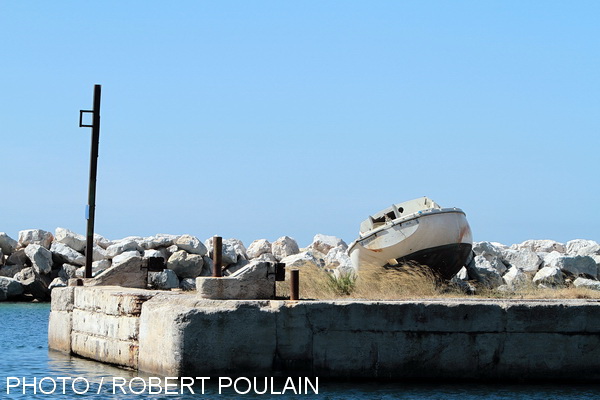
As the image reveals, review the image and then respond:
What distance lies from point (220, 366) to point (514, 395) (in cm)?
378

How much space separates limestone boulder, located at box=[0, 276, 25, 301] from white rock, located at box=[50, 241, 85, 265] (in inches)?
75.3

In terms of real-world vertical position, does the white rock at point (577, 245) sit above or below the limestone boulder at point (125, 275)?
above

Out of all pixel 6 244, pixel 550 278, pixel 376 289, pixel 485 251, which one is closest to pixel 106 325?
pixel 376 289

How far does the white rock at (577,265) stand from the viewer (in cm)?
2930

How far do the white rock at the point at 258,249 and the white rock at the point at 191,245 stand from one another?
329 cm

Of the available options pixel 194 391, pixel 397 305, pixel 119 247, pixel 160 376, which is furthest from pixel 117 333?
pixel 119 247

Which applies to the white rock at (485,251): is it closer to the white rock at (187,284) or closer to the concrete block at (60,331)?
the white rock at (187,284)

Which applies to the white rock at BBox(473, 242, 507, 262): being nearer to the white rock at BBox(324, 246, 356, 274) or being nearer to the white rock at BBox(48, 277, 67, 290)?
the white rock at BBox(324, 246, 356, 274)

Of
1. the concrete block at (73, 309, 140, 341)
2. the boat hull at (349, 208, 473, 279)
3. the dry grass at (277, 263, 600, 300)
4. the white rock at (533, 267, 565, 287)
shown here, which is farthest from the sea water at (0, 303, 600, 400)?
the white rock at (533, 267, 565, 287)

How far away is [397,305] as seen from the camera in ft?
39.7

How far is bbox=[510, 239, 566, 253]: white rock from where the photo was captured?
4053cm

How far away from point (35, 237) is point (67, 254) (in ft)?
6.69

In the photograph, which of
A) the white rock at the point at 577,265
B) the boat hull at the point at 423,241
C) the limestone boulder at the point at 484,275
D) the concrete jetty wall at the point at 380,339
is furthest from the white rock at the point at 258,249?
the concrete jetty wall at the point at 380,339

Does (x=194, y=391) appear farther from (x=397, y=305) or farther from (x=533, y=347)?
(x=533, y=347)
